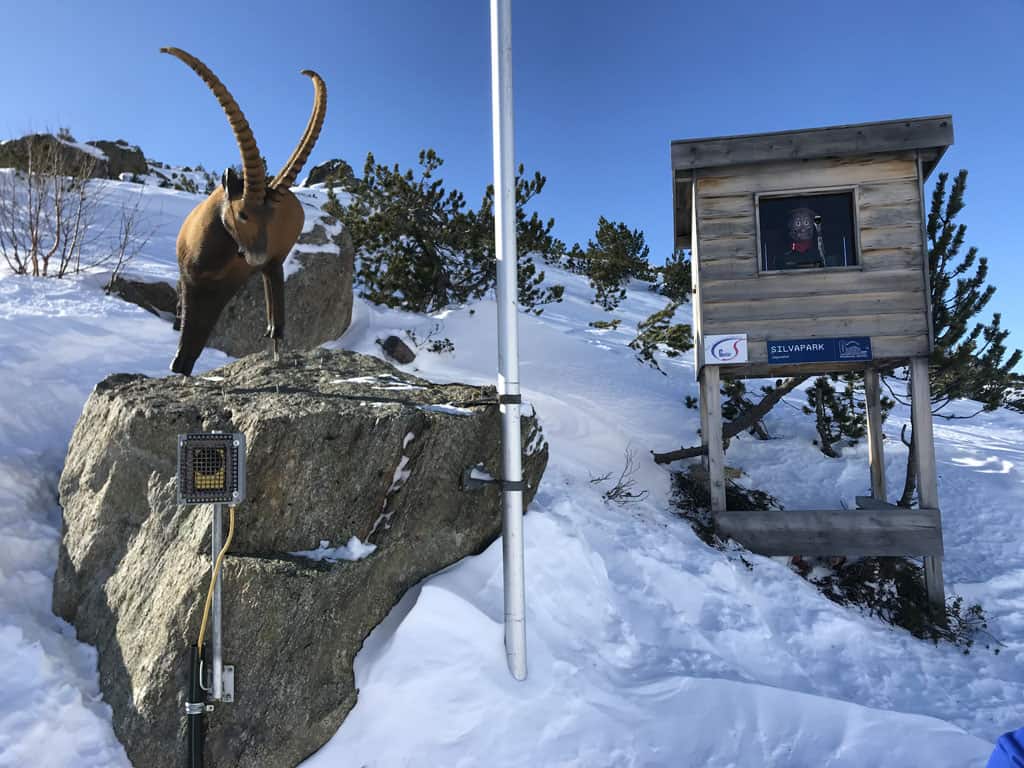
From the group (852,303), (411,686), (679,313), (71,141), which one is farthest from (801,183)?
(71,141)

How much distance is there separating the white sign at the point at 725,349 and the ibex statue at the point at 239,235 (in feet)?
15.3

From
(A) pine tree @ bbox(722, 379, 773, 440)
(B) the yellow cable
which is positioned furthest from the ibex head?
(A) pine tree @ bbox(722, 379, 773, 440)

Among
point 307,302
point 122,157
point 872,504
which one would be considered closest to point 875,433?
point 872,504

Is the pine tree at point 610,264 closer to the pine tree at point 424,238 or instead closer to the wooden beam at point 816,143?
the pine tree at point 424,238

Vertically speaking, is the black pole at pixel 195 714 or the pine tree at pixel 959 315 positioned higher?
the pine tree at pixel 959 315

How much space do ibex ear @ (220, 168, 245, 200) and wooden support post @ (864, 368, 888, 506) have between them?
25.1ft

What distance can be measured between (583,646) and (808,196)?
579 cm

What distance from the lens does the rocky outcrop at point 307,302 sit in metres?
8.88

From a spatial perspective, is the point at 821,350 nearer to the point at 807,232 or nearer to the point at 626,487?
the point at 807,232

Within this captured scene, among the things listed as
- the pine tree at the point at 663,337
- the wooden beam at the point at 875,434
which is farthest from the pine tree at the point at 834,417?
the pine tree at the point at 663,337

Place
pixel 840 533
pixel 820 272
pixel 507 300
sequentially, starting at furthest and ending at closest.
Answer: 1. pixel 820 272
2. pixel 840 533
3. pixel 507 300

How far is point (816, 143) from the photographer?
6957mm

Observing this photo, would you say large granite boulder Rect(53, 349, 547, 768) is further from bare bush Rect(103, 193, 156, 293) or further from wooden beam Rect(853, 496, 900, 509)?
bare bush Rect(103, 193, 156, 293)

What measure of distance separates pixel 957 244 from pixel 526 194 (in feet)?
23.5
